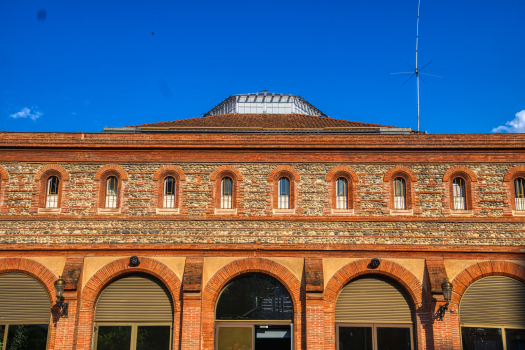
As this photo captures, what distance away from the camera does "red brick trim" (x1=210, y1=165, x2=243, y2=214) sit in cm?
Result: 1752

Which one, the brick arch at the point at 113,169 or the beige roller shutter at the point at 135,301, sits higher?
the brick arch at the point at 113,169

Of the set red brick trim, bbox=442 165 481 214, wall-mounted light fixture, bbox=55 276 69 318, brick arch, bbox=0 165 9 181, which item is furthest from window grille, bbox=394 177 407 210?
brick arch, bbox=0 165 9 181

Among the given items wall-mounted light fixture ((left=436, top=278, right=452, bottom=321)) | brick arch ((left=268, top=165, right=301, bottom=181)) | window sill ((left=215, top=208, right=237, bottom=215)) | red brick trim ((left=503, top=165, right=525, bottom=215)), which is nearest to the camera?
wall-mounted light fixture ((left=436, top=278, right=452, bottom=321))

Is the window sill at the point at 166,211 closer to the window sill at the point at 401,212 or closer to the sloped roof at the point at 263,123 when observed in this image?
the sloped roof at the point at 263,123

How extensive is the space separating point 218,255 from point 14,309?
6548 mm

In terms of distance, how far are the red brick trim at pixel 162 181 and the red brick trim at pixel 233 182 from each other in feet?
3.45

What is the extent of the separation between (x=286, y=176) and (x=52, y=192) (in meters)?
7.71

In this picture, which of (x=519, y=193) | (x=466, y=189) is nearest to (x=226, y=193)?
(x=466, y=189)

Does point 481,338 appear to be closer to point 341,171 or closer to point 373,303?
point 373,303

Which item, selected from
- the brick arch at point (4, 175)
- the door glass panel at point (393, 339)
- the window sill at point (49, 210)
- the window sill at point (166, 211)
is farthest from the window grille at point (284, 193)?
the brick arch at point (4, 175)

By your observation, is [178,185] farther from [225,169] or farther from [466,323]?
[466,323]

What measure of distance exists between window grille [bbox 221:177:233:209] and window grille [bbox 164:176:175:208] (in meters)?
1.62

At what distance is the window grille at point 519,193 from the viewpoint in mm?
17408

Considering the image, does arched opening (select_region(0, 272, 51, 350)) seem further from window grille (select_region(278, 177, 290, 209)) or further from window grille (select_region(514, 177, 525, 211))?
window grille (select_region(514, 177, 525, 211))
